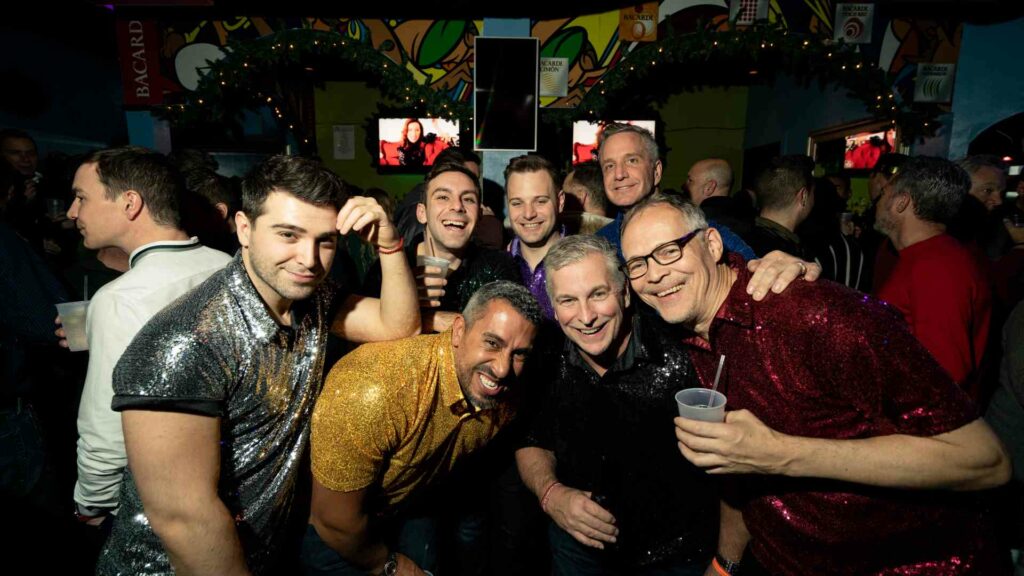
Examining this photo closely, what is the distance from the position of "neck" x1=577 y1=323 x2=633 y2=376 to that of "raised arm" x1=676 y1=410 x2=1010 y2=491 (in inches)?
28.2

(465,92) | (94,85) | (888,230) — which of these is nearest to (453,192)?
(888,230)

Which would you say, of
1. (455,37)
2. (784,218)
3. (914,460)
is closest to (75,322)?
(914,460)

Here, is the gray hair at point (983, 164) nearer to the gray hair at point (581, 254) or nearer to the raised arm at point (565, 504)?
the gray hair at point (581, 254)

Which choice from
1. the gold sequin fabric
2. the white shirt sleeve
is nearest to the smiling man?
the gold sequin fabric

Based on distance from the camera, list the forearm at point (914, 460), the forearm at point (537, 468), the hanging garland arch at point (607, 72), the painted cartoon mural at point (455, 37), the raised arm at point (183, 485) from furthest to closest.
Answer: the painted cartoon mural at point (455, 37) → the hanging garland arch at point (607, 72) → the forearm at point (537, 468) → the raised arm at point (183, 485) → the forearm at point (914, 460)

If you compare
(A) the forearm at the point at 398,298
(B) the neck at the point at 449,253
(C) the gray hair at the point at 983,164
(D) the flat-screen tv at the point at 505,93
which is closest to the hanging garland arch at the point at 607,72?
(D) the flat-screen tv at the point at 505,93

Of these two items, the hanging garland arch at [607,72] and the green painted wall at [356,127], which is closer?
the hanging garland arch at [607,72]

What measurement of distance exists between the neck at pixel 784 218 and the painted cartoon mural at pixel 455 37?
3139 mm

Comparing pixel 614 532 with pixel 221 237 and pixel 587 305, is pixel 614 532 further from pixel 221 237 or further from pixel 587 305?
pixel 221 237

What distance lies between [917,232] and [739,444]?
219 centimetres

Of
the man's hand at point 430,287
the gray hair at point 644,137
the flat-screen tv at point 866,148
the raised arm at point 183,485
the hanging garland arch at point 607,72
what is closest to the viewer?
the raised arm at point 183,485

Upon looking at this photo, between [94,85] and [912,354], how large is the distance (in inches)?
444

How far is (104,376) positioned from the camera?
65.3 inches

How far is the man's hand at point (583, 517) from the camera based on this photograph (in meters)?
1.88
